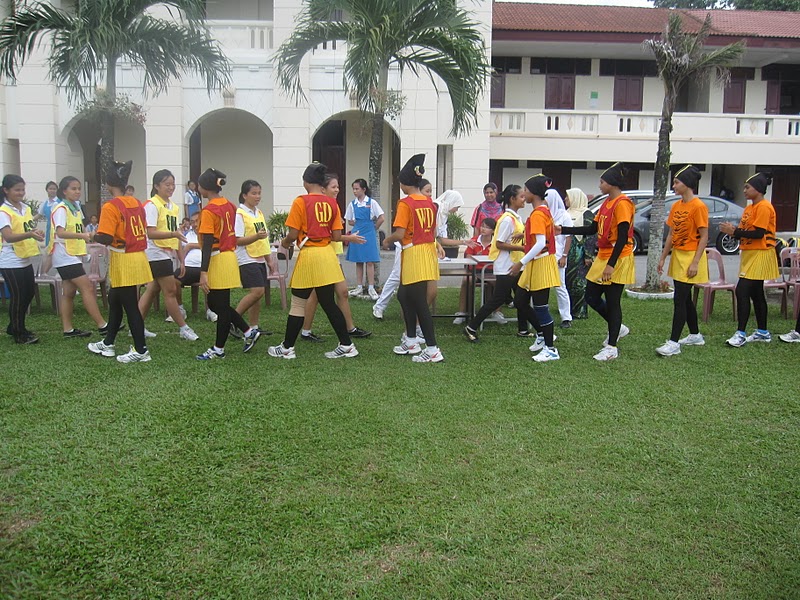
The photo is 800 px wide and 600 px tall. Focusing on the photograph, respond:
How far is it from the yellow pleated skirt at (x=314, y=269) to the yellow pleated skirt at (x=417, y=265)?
654mm

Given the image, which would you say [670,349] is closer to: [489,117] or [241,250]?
[241,250]

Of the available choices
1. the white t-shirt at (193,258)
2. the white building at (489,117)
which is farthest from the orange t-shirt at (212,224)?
the white building at (489,117)

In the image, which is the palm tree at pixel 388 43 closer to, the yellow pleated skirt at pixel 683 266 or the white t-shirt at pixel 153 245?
the white t-shirt at pixel 153 245

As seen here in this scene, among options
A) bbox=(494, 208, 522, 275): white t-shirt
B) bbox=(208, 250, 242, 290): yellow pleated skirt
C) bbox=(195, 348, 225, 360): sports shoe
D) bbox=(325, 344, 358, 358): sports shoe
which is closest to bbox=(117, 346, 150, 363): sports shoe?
bbox=(195, 348, 225, 360): sports shoe

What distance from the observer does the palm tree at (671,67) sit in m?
11.2

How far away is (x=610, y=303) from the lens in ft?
22.5

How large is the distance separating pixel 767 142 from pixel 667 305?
50.3 ft

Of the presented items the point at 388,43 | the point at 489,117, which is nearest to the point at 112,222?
the point at 388,43

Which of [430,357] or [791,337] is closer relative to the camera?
[430,357]

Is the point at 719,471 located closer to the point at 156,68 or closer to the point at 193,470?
the point at 193,470

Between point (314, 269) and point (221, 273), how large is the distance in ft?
2.89

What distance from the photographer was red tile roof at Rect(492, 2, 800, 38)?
22.1 m

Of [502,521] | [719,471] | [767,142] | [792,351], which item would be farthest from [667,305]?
[767,142]

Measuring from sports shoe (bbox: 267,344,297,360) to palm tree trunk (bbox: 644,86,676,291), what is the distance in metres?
6.70
